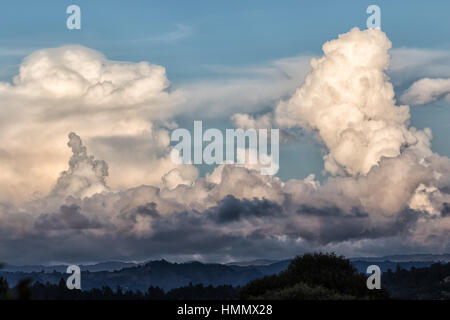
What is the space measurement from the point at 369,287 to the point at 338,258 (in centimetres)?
1596
